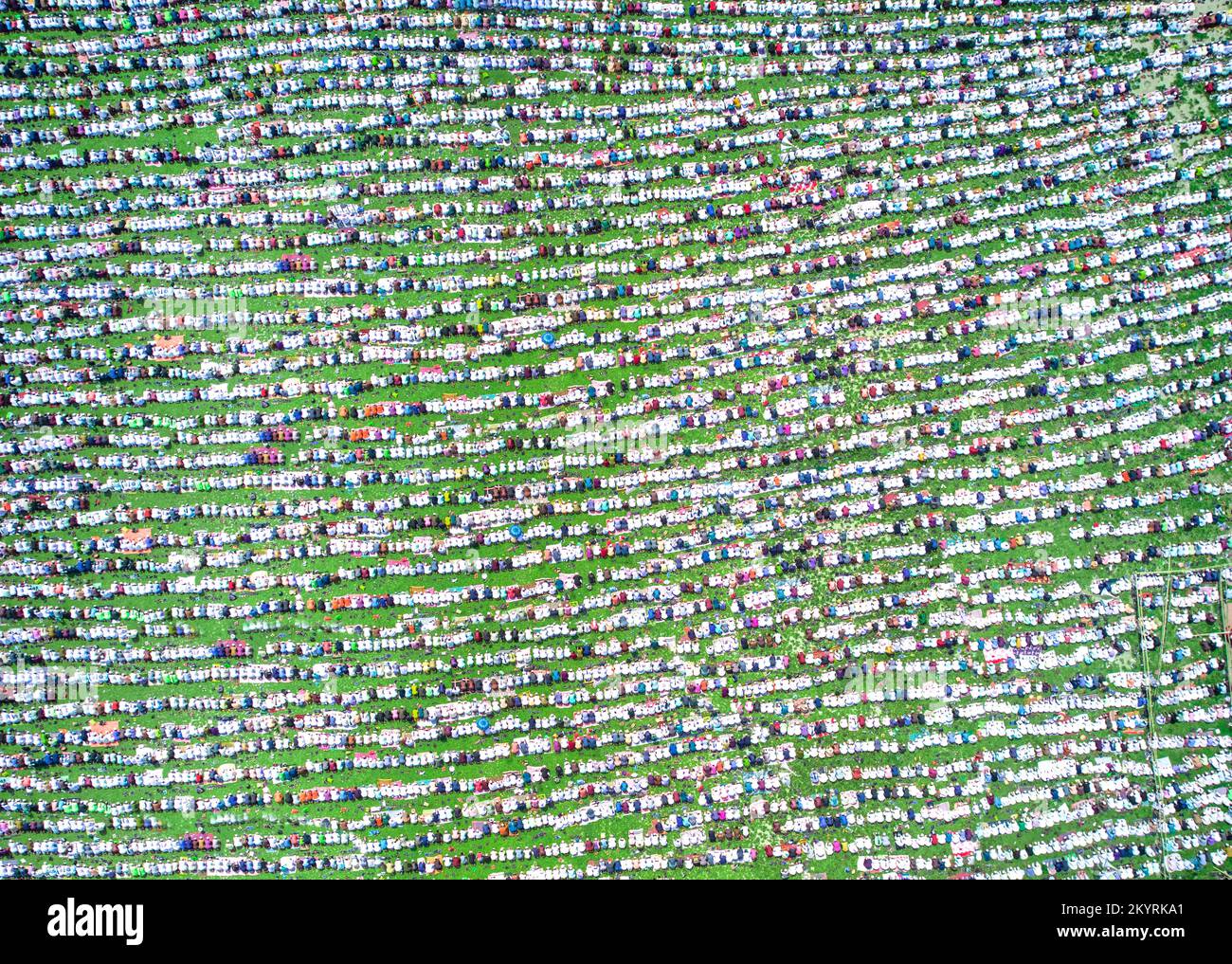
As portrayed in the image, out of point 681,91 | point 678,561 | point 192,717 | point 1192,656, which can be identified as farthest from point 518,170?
point 1192,656

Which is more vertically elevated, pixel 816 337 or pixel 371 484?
pixel 816 337

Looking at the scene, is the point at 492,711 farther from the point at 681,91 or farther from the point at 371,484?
the point at 681,91

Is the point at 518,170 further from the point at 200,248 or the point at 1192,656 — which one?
the point at 1192,656

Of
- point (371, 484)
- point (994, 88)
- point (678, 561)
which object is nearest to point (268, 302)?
point (371, 484)

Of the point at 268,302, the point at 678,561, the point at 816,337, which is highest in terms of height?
the point at 268,302

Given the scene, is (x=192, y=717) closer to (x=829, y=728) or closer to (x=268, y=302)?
(x=268, y=302)

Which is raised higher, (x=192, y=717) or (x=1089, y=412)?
(x=1089, y=412)

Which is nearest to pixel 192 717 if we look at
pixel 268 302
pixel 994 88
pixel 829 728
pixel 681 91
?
pixel 268 302

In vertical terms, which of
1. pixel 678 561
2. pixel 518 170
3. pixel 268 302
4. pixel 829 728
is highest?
pixel 518 170
